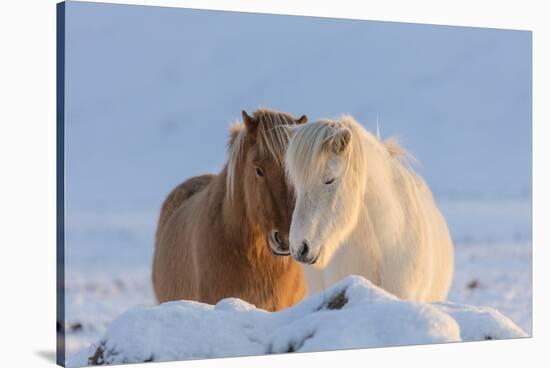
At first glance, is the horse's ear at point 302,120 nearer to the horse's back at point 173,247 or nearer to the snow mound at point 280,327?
the horse's back at point 173,247

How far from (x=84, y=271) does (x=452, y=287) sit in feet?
7.77

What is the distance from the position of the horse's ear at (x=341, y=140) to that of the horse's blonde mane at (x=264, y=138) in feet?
1.04

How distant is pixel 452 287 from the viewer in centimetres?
595

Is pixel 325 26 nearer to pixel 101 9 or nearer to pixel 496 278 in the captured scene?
pixel 101 9

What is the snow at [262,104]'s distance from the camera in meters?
4.91

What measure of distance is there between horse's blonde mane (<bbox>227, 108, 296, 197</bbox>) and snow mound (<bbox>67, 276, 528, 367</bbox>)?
2.56 ft

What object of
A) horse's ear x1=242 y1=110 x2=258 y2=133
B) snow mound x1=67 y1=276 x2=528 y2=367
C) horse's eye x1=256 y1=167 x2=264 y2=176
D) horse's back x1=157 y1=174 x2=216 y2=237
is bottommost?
snow mound x1=67 y1=276 x2=528 y2=367

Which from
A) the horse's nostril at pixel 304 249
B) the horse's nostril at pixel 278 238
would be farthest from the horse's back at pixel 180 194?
the horse's nostril at pixel 304 249

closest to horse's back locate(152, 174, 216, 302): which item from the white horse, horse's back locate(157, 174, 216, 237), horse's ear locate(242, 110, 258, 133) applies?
horse's back locate(157, 174, 216, 237)

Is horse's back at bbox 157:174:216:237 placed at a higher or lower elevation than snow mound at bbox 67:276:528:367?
higher

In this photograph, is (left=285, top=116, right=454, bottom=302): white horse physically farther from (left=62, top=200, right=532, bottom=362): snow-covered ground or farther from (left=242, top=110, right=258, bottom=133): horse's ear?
(left=62, top=200, right=532, bottom=362): snow-covered ground

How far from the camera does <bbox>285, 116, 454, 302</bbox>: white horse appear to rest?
465 cm

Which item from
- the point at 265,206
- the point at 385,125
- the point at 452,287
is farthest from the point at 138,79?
the point at 452,287

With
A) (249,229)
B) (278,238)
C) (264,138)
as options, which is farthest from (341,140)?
(249,229)
